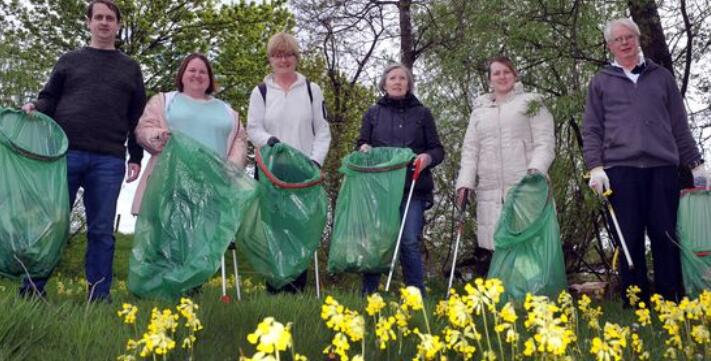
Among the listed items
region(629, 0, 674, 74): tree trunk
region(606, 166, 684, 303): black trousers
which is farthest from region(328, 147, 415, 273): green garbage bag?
region(629, 0, 674, 74): tree trunk

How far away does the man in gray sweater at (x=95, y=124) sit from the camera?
3.51 meters

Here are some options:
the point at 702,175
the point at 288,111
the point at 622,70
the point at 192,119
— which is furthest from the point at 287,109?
the point at 702,175

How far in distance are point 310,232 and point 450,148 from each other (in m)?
3.16

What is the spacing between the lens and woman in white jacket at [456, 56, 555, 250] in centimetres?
395

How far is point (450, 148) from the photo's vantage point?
664 cm

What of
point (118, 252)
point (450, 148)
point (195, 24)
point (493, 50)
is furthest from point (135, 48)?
point (493, 50)

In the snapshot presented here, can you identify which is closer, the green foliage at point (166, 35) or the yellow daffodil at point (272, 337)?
the yellow daffodil at point (272, 337)

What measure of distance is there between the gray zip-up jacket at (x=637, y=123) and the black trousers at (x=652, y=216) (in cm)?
7

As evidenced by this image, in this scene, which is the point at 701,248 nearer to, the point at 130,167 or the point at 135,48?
the point at 130,167

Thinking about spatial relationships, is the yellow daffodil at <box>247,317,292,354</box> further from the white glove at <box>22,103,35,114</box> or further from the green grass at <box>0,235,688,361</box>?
the white glove at <box>22,103,35,114</box>

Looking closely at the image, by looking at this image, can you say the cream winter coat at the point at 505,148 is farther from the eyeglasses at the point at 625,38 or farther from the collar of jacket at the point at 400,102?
the eyeglasses at the point at 625,38

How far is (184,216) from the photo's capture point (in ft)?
11.6

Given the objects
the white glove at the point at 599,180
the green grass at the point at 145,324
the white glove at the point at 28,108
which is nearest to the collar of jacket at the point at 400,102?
the white glove at the point at 599,180

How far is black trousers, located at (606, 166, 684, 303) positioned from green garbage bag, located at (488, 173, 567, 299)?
0.37 meters
